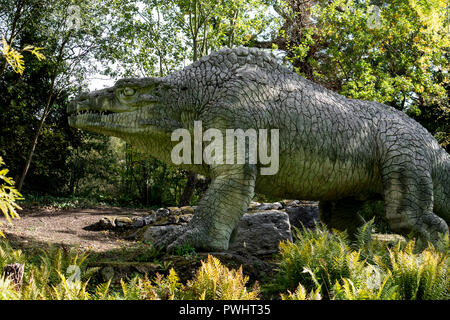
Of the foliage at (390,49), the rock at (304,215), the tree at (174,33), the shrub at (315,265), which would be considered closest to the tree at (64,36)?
the tree at (174,33)

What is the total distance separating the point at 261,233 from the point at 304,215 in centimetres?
402

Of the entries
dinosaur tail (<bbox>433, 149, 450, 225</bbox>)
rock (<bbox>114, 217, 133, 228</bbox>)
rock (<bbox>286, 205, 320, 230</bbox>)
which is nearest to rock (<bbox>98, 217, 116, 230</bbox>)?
rock (<bbox>114, 217, 133, 228</bbox>)

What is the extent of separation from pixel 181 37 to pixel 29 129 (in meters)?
9.23

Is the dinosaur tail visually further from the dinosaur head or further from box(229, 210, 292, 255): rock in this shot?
the dinosaur head

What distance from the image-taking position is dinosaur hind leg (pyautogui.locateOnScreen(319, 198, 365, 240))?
238 inches

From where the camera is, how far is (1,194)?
3082 millimetres

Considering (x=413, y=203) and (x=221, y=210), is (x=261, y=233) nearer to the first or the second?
(x=221, y=210)

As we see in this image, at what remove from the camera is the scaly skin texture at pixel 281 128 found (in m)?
4.86

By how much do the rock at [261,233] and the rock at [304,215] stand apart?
3.48 metres

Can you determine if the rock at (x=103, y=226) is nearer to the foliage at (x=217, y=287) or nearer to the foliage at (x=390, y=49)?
the foliage at (x=390, y=49)

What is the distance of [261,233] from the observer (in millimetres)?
5781

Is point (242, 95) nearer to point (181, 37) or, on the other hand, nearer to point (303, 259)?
point (303, 259)

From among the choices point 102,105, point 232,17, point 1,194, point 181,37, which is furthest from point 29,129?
point 1,194

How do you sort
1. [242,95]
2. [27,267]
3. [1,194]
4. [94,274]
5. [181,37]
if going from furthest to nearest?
[181,37], [242,95], [27,267], [94,274], [1,194]
